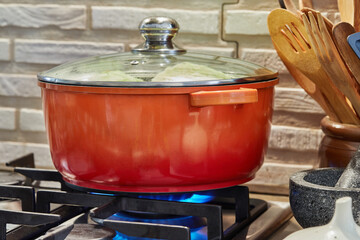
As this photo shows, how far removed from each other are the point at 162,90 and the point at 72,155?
0.17 meters

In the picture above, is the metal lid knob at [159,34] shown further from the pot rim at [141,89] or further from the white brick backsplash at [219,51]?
the white brick backsplash at [219,51]

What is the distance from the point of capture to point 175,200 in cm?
92

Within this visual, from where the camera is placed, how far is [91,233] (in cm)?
80

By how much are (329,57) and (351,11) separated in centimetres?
12

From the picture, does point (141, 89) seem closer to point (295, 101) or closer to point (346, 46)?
point (346, 46)

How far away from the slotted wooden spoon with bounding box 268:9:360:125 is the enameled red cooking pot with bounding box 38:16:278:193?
0.24 feet


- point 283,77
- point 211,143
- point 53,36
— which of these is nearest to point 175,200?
point 211,143

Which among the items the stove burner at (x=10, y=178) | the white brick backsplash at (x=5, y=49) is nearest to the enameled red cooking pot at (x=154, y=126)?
the stove burner at (x=10, y=178)

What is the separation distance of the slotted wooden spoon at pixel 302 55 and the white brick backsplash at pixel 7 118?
67cm

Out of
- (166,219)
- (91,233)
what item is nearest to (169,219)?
(166,219)

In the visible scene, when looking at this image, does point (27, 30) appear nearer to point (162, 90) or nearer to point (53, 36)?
point (53, 36)

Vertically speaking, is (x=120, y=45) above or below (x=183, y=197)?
above

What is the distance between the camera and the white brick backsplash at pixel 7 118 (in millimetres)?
1350

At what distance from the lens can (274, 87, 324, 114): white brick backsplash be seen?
3.78 feet
